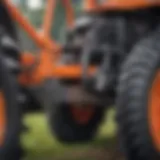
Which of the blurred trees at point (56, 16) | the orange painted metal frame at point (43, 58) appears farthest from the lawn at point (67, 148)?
the blurred trees at point (56, 16)

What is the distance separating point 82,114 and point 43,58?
859 mm

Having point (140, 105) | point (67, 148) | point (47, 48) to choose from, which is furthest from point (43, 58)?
point (140, 105)

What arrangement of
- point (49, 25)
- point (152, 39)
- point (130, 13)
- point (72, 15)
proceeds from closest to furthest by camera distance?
point (152, 39), point (130, 13), point (49, 25), point (72, 15)

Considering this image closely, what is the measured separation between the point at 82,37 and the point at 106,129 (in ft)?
4.34

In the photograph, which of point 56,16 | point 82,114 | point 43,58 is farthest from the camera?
point 82,114

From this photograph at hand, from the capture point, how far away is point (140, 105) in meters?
4.69

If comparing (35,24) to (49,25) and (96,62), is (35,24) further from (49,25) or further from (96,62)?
(96,62)

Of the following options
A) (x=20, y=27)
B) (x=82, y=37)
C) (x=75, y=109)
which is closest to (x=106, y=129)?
(x=75, y=109)

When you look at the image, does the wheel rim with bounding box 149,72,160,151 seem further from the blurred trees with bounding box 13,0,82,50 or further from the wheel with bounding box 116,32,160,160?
the blurred trees with bounding box 13,0,82,50

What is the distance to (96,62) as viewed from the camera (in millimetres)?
5500

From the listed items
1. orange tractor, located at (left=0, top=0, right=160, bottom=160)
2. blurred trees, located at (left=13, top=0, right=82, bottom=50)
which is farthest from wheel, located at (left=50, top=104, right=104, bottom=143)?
blurred trees, located at (left=13, top=0, right=82, bottom=50)

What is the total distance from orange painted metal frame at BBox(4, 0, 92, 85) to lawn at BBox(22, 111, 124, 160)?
36cm

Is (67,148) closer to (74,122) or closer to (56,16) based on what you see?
(74,122)

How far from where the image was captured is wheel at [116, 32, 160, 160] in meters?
4.65
